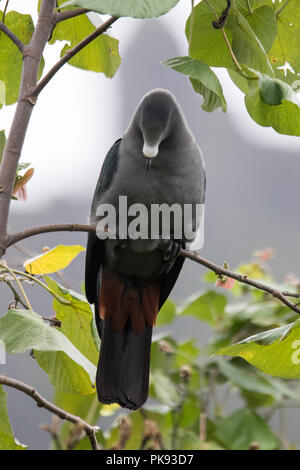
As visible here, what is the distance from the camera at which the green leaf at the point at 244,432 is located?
248 centimetres

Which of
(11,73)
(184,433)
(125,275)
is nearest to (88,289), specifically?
(125,275)

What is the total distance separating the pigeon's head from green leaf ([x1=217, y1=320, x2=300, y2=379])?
784mm

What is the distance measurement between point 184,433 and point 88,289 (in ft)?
2.51

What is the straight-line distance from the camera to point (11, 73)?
1760mm

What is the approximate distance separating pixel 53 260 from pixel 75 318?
235 millimetres

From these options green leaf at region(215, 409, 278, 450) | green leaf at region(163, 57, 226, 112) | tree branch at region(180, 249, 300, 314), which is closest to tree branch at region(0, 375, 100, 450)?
tree branch at region(180, 249, 300, 314)

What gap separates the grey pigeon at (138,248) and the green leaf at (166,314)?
1.43ft

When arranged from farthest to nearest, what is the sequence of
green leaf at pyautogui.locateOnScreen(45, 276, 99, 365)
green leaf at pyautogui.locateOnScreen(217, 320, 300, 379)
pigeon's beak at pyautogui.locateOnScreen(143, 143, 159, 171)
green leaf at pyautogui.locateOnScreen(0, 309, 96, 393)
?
pigeon's beak at pyautogui.locateOnScreen(143, 143, 159, 171)
green leaf at pyautogui.locateOnScreen(45, 276, 99, 365)
green leaf at pyautogui.locateOnScreen(217, 320, 300, 379)
green leaf at pyautogui.locateOnScreen(0, 309, 96, 393)

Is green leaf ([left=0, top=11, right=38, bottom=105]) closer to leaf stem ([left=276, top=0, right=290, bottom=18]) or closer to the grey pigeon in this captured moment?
the grey pigeon

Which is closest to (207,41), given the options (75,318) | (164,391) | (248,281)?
(248,281)

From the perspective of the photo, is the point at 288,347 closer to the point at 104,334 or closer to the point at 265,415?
the point at 104,334

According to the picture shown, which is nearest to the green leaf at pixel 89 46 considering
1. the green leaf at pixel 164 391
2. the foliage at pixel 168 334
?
the foliage at pixel 168 334

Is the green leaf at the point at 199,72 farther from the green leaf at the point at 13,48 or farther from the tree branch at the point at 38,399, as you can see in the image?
the tree branch at the point at 38,399

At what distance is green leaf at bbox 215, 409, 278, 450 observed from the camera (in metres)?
2.48
